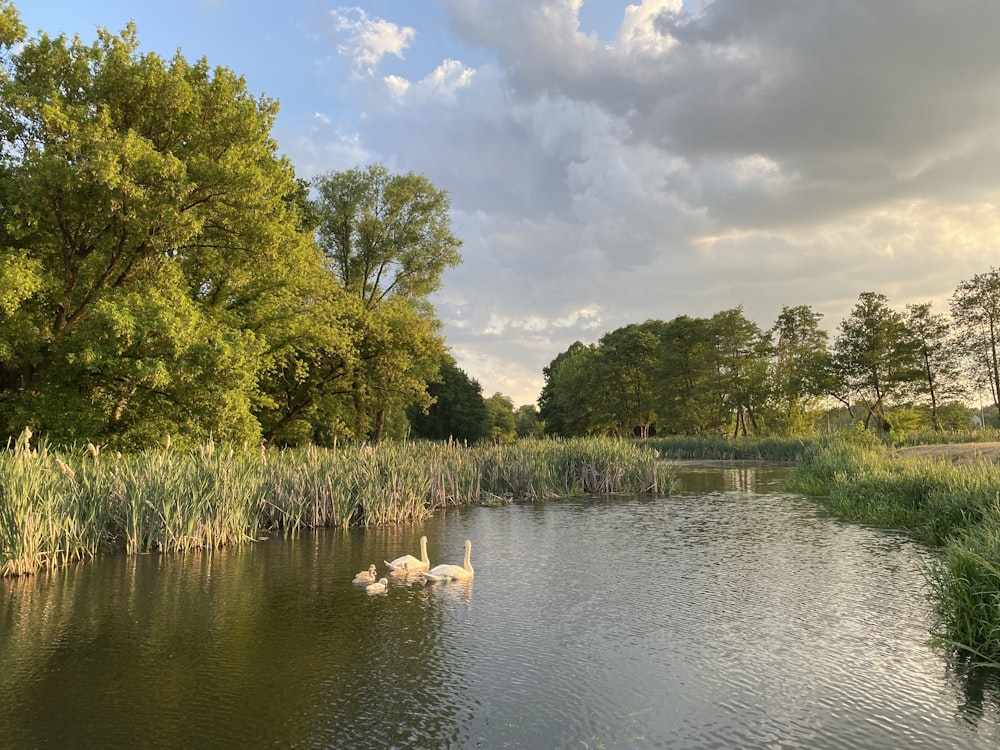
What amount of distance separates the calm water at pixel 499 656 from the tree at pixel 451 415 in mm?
61406

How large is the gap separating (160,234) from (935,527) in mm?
19932

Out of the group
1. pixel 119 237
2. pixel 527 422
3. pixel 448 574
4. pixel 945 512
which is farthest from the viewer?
pixel 527 422

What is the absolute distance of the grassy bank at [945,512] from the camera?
6.32 metres

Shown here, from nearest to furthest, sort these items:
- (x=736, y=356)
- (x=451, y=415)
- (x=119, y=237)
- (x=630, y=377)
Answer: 1. (x=119, y=237)
2. (x=736, y=356)
3. (x=630, y=377)
4. (x=451, y=415)

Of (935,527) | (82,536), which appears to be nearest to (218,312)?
(82,536)

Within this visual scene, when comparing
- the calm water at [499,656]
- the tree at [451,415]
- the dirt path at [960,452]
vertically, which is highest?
the tree at [451,415]

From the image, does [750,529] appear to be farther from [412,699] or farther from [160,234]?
[160,234]

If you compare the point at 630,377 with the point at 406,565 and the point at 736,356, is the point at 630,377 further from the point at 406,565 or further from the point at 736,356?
the point at 406,565

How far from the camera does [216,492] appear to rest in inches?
481

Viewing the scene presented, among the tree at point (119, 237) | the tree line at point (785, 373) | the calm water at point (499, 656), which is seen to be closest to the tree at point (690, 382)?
the tree line at point (785, 373)

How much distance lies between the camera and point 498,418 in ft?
313

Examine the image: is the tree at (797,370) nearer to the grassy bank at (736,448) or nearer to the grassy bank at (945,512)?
the grassy bank at (736,448)

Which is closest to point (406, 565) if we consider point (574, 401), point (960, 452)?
point (960, 452)

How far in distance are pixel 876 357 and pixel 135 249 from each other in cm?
4358
